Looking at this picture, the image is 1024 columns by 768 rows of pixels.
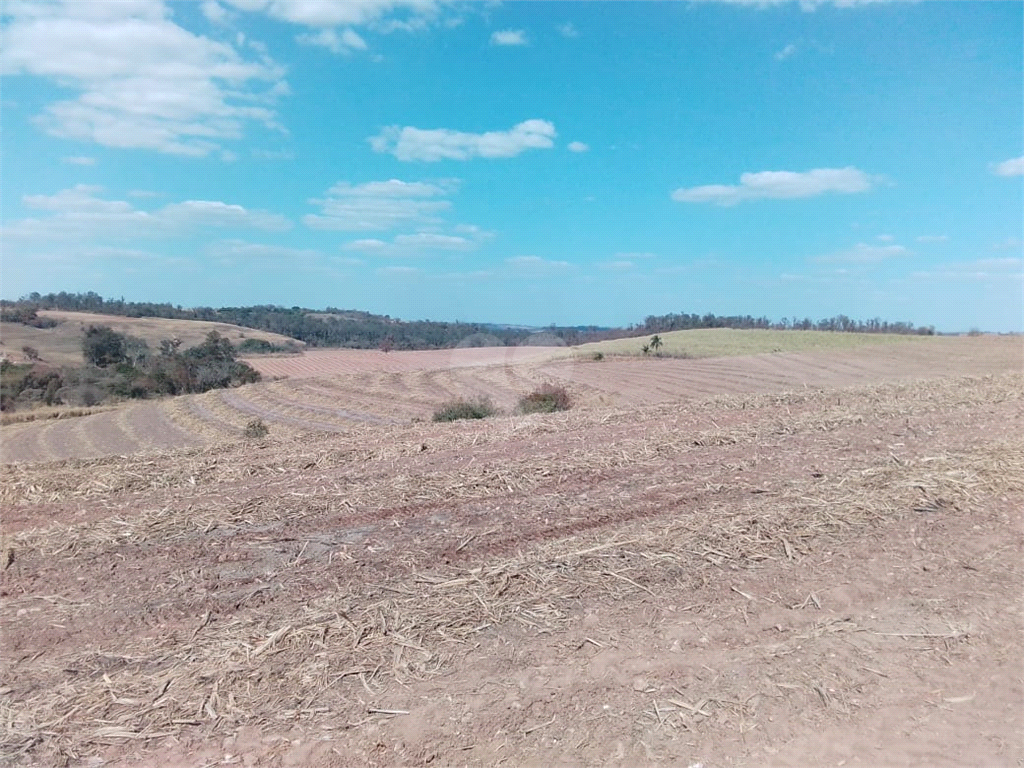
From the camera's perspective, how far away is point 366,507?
18.0ft

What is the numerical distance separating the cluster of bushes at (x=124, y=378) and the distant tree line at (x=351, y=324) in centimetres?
1099

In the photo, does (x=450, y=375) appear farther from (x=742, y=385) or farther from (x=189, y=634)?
(x=189, y=634)

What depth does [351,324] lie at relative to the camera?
231ft

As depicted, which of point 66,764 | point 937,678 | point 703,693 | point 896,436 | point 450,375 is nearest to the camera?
point 66,764

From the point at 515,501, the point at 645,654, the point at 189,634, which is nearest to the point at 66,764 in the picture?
the point at 189,634

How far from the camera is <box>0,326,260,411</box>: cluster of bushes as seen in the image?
39969 mm

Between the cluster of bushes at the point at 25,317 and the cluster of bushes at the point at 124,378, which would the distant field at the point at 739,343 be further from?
the cluster of bushes at the point at 25,317

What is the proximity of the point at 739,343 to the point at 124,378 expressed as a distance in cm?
3952

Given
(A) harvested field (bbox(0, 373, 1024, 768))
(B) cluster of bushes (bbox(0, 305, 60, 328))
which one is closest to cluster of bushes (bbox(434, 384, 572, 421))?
(A) harvested field (bbox(0, 373, 1024, 768))

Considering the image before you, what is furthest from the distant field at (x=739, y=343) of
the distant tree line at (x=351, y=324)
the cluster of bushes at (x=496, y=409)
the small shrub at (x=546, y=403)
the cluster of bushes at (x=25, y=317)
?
the cluster of bushes at (x=25, y=317)

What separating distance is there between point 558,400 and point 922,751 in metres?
18.6

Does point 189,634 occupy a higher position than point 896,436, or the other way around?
point 896,436

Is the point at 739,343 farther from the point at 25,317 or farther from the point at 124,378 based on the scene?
the point at 25,317

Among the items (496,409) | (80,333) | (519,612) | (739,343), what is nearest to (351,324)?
(80,333)
